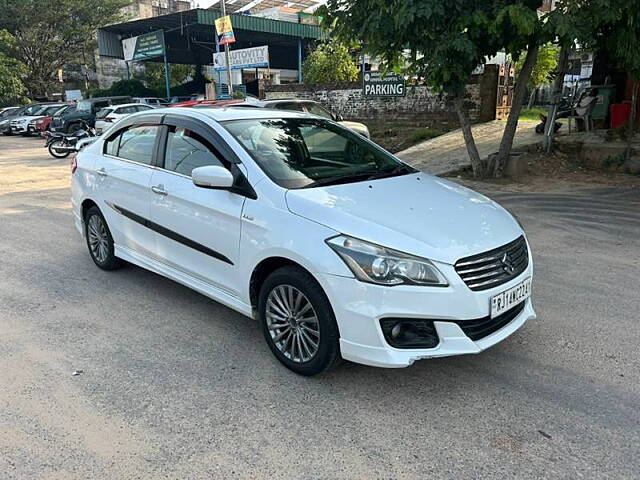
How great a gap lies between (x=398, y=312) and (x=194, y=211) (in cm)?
181

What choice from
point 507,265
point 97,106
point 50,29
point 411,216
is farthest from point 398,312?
point 50,29

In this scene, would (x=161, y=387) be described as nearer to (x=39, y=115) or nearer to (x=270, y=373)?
(x=270, y=373)

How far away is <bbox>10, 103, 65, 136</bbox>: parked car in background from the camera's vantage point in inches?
1022

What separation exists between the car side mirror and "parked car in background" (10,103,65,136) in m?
26.4

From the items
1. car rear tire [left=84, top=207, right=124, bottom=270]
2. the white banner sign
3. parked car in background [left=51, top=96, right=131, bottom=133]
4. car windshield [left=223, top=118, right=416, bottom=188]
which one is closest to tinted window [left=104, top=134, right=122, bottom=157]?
car rear tire [left=84, top=207, right=124, bottom=270]

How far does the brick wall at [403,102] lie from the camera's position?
15.6 meters

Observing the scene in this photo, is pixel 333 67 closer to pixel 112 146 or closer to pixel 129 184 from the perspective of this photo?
pixel 112 146

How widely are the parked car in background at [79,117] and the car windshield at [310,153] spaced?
20.2m

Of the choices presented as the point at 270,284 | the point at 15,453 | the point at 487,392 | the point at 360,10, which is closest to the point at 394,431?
the point at 487,392

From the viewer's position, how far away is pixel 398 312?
111 inches

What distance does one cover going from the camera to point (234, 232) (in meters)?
3.52

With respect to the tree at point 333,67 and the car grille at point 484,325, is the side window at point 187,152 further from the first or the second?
the tree at point 333,67

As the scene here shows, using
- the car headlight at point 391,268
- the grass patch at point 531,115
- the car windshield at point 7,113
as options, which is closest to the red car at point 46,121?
the car windshield at point 7,113

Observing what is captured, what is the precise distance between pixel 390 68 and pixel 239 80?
34.6 m
